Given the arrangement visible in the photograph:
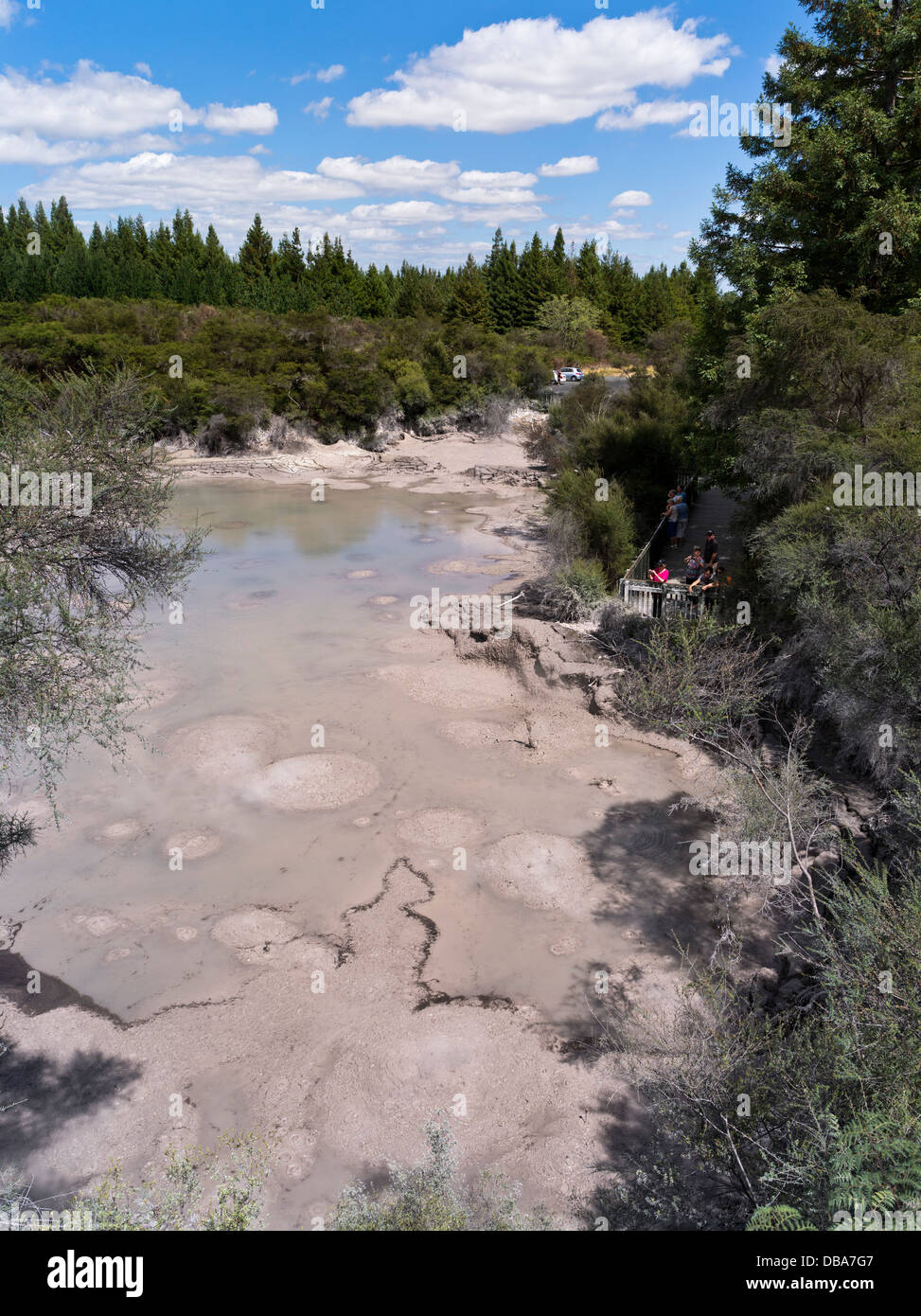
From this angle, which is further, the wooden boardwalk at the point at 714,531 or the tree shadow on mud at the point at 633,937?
the wooden boardwalk at the point at 714,531

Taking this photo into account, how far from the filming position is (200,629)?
20.2 m

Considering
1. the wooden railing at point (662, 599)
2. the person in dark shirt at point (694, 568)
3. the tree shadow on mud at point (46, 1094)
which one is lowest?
the tree shadow on mud at point (46, 1094)

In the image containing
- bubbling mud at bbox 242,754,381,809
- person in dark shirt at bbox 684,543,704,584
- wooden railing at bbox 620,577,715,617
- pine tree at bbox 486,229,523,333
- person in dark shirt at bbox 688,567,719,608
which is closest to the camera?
bubbling mud at bbox 242,754,381,809

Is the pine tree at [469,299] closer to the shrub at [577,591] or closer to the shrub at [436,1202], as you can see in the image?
the shrub at [577,591]

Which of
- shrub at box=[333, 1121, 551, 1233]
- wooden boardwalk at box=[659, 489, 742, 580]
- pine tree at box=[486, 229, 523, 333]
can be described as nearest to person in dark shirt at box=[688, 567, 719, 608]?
wooden boardwalk at box=[659, 489, 742, 580]

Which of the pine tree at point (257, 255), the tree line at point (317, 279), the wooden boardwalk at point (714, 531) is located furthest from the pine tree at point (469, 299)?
the wooden boardwalk at point (714, 531)

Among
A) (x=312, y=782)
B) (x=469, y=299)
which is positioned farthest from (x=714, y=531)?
(x=469, y=299)

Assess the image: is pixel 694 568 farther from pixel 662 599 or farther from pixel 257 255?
pixel 257 255

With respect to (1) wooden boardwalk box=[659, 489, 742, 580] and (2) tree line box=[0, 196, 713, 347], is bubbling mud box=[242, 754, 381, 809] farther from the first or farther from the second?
(2) tree line box=[0, 196, 713, 347]

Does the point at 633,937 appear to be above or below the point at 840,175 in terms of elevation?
below

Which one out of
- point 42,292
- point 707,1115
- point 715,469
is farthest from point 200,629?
point 42,292

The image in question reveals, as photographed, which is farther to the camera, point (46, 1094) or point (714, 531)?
point (714, 531)

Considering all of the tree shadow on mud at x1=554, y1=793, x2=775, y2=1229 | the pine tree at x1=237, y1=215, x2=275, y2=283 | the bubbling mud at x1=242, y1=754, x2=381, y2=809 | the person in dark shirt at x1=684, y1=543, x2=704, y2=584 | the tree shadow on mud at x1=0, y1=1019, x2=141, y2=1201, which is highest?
the pine tree at x1=237, y1=215, x2=275, y2=283

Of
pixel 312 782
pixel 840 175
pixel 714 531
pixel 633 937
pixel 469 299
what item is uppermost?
pixel 469 299
